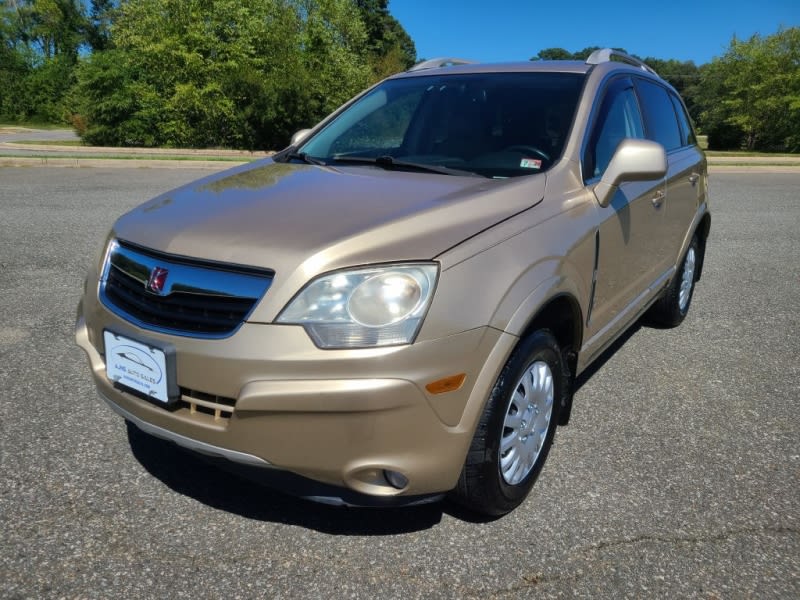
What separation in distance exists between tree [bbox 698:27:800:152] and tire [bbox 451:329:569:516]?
121 feet

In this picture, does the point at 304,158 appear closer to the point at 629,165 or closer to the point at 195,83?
the point at 629,165

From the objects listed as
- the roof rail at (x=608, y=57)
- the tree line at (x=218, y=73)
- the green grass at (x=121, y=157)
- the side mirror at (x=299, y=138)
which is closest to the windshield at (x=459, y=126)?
the side mirror at (x=299, y=138)

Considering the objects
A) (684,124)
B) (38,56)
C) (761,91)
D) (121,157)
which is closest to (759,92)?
(761,91)

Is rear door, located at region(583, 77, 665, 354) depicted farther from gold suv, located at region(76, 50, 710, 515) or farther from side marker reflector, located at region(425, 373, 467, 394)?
side marker reflector, located at region(425, 373, 467, 394)

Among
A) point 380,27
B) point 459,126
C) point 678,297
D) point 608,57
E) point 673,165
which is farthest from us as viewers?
point 380,27

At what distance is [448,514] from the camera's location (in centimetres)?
260

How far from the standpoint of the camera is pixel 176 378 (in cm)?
214

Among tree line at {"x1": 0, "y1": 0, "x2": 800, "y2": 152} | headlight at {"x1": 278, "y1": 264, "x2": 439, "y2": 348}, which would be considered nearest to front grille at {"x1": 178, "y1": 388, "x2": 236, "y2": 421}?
Answer: headlight at {"x1": 278, "y1": 264, "x2": 439, "y2": 348}

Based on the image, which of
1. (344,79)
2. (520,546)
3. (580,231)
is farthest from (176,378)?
(344,79)

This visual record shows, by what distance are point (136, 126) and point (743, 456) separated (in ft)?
74.0

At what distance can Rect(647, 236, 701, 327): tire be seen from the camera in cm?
468

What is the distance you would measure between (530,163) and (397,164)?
60 cm

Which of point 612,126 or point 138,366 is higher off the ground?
point 612,126

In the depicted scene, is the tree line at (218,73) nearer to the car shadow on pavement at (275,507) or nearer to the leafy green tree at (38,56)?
the leafy green tree at (38,56)
